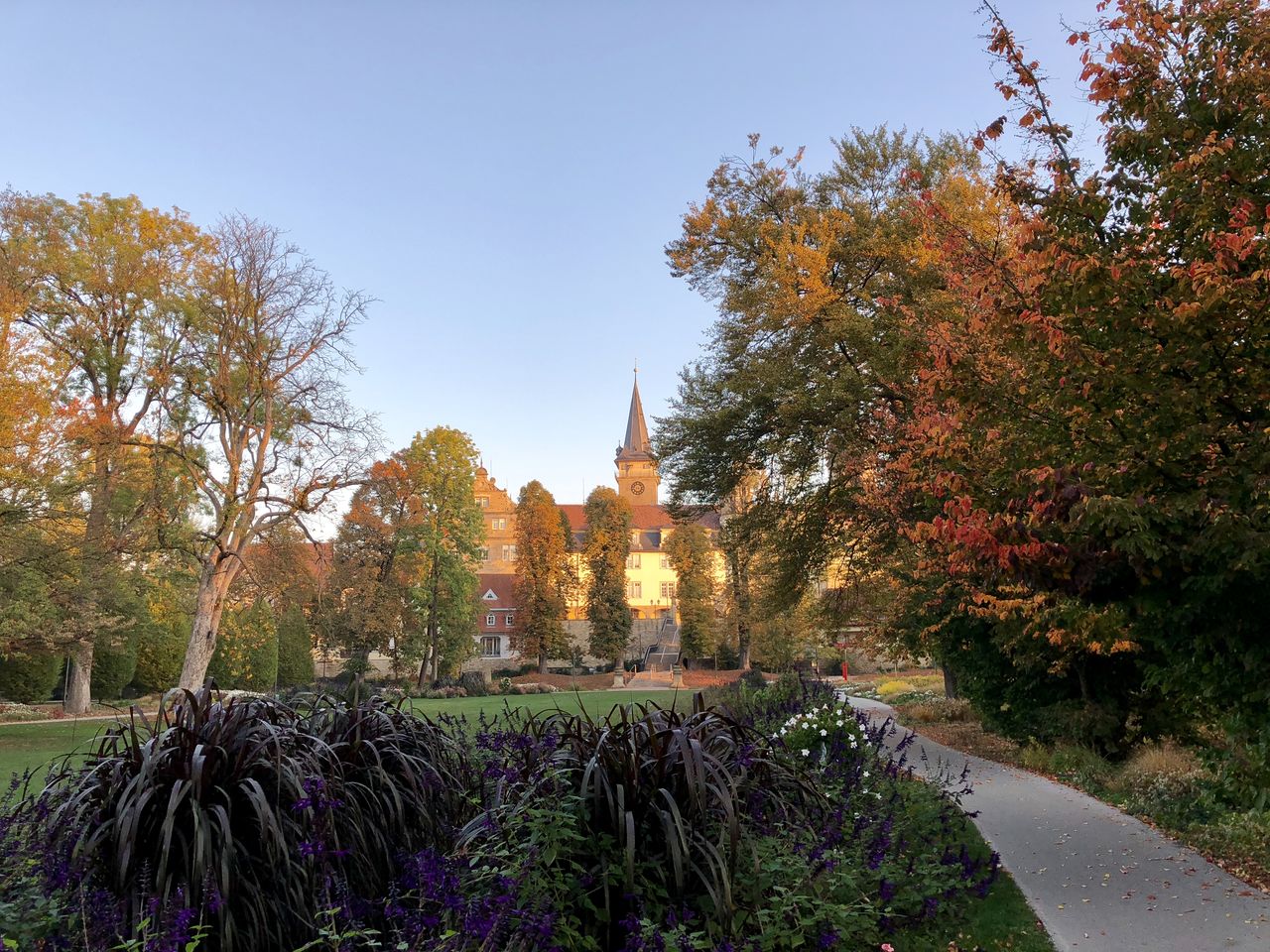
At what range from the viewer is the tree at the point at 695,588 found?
163ft

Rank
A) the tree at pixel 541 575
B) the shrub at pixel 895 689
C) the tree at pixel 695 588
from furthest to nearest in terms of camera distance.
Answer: the tree at pixel 541 575 < the tree at pixel 695 588 < the shrub at pixel 895 689

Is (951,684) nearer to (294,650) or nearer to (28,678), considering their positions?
(294,650)

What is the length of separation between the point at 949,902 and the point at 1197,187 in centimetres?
456

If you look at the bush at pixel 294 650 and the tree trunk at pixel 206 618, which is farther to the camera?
the bush at pixel 294 650

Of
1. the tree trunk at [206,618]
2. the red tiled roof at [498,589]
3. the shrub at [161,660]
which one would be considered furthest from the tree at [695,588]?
the tree trunk at [206,618]

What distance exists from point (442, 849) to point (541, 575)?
4643 cm

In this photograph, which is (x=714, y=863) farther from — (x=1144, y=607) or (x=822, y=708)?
(x=822, y=708)

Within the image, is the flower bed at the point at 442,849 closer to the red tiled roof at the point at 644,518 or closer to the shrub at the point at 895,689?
the shrub at the point at 895,689

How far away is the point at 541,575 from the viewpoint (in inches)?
1999

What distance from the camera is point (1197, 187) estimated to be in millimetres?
5738

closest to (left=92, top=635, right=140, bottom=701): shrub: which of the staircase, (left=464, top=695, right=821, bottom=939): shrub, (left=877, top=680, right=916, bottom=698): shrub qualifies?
(left=877, top=680, right=916, bottom=698): shrub

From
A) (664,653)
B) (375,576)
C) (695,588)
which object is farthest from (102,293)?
(664,653)

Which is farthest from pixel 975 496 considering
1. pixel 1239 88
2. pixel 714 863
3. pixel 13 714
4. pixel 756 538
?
pixel 13 714

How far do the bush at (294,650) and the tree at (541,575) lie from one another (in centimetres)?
1391
